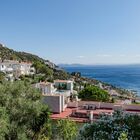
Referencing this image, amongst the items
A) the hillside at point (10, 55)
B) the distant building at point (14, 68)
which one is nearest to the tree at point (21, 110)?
the distant building at point (14, 68)

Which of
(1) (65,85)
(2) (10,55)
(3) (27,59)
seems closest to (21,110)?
(1) (65,85)

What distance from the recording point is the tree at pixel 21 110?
18.0 metres

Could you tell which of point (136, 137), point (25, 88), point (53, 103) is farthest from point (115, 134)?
point (53, 103)

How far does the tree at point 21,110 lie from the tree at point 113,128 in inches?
320

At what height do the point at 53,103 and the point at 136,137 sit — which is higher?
the point at 136,137

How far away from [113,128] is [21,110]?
415 inches

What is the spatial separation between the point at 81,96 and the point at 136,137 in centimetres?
3711

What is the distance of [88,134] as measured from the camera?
9.20m

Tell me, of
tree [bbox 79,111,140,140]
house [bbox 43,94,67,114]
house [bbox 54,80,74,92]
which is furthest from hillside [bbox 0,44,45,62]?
tree [bbox 79,111,140,140]

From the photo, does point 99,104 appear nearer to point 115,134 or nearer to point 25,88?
point 25,88

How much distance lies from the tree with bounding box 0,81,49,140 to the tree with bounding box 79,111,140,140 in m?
8.13

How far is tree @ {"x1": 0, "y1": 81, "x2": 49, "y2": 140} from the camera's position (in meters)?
18.0

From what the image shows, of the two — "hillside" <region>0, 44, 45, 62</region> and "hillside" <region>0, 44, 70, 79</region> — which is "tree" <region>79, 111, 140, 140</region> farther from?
"hillside" <region>0, 44, 45, 62</region>

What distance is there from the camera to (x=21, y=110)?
18.5 metres
